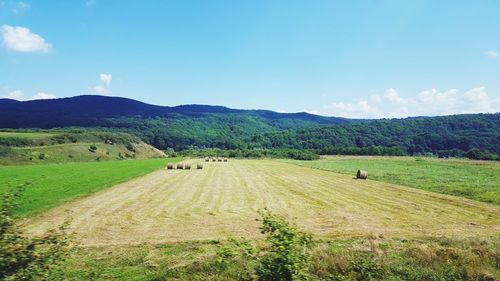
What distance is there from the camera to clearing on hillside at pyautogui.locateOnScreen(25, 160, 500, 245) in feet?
62.6

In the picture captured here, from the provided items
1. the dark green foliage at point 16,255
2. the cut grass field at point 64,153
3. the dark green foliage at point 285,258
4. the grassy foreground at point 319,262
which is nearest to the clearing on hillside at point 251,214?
the grassy foreground at point 319,262

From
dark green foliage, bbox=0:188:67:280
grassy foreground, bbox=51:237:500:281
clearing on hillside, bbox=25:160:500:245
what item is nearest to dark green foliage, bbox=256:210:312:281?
grassy foreground, bbox=51:237:500:281

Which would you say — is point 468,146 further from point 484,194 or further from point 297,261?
point 297,261

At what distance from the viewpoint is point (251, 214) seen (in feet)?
79.9

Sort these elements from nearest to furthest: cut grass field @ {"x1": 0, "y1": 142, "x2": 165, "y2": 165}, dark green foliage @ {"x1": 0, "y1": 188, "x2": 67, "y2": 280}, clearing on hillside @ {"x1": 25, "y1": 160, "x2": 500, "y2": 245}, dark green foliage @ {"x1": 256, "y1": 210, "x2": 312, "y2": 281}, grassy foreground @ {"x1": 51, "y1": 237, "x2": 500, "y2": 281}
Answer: dark green foliage @ {"x1": 0, "y1": 188, "x2": 67, "y2": 280}
dark green foliage @ {"x1": 256, "y1": 210, "x2": 312, "y2": 281}
grassy foreground @ {"x1": 51, "y1": 237, "x2": 500, "y2": 281}
clearing on hillside @ {"x1": 25, "y1": 160, "x2": 500, "y2": 245}
cut grass field @ {"x1": 0, "y1": 142, "x2": 165, "y2": 165}

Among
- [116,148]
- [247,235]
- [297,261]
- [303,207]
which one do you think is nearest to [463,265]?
[297,261]

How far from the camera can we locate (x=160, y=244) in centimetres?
1667

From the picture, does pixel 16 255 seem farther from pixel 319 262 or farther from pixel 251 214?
pixel 251 214

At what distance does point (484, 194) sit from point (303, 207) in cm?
1554

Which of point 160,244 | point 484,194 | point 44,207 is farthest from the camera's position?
point 484,194

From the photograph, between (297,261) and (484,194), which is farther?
(484,194)

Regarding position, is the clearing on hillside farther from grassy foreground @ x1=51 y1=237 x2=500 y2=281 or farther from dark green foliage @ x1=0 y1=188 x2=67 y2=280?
dark green foliage @ x1=0 y1=188 x2=67 y2=280

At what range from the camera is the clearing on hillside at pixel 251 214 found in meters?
19.1

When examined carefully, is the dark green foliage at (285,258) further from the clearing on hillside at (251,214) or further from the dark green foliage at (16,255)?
the clearing on hillside at (251,214)
